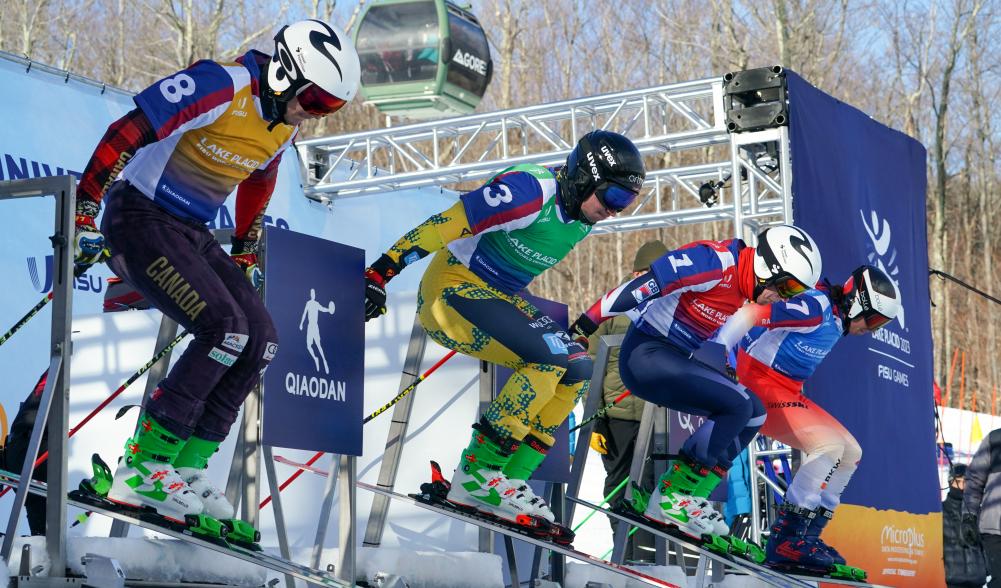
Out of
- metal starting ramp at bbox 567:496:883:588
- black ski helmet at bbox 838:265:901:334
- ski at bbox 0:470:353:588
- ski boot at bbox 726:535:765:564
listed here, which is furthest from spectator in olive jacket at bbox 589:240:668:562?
A: ski at bbox 0:470:353:588

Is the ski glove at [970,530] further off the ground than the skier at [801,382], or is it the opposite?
the skier at [801,382]

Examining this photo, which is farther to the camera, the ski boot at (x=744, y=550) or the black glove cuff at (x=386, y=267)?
the ski boot at (x=744, y=550)

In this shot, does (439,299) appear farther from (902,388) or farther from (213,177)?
(902,388)

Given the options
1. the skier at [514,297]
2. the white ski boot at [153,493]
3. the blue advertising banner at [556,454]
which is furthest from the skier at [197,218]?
the blue advertising banner at [556,454]

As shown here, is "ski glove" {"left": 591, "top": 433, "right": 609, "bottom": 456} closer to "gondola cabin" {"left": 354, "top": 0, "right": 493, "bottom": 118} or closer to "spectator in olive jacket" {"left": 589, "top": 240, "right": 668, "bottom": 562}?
"spectator in olive jacket" {"left": 589, "top": 240, "right": 668, "bottom": 562}

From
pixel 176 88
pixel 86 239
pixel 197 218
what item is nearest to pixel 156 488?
pixel 86 239

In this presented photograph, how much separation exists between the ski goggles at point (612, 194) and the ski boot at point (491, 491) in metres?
1.21

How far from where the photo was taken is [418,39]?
15.5m

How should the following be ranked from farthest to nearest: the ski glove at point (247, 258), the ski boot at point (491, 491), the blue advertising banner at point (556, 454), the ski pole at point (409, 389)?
the blue advertising banner at point (556, 454) → the ski pole at point (409, 389) → the ski boot at point (491, 491) → the ski glove at point (247, 258)

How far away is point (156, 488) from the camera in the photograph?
4.60 m

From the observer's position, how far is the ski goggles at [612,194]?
20.8 ft

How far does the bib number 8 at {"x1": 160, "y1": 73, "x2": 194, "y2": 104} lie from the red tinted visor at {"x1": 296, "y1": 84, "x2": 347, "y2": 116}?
1.36 feet

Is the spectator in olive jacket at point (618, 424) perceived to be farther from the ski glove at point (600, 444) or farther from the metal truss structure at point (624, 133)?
the metal truss structure at point (624, 133)

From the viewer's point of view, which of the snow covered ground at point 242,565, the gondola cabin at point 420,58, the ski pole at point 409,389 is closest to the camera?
the snow covered ground at point 242,565
